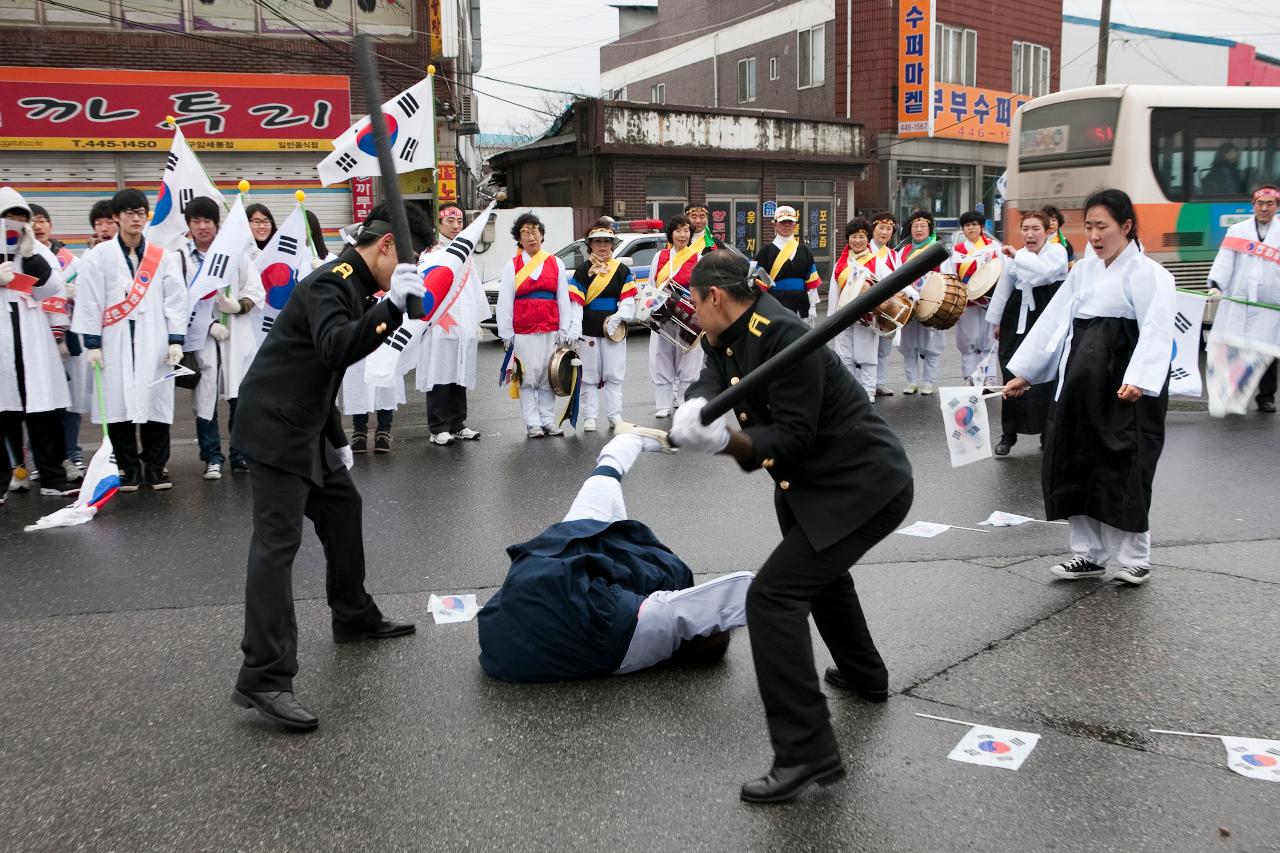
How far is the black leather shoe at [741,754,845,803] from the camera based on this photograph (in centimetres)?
331

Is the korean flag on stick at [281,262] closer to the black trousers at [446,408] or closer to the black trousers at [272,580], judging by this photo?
the black trousers at [446,408]

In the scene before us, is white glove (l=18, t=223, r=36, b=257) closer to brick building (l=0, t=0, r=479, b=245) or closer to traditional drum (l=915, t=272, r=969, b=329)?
traditional drum (l=915, t=272, r=969, b=329)

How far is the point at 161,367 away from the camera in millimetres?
7852

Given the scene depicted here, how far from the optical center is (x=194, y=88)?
64.9ft

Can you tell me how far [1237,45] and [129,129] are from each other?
129 ft

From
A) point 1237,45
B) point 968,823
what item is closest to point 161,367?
point 968,823

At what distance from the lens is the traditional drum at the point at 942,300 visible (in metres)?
10.9

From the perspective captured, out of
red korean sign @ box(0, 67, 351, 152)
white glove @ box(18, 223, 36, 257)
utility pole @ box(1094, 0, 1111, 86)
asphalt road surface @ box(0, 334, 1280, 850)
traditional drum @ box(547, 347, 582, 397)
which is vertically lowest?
asphalt road surface @ box(0, 334, 1280, 850)

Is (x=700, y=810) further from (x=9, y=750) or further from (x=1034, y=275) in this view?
(x=1034, y=275)

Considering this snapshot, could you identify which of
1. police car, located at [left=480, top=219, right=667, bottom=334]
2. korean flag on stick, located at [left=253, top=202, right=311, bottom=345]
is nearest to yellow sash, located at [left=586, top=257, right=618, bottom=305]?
korean flag on stick, located at [left=253, top=202, right=311, bottom=345]

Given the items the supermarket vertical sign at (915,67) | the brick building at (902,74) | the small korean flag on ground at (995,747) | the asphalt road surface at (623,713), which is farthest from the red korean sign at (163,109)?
the small korean flag on ground at (995,747)

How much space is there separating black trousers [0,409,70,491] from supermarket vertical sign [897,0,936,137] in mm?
28551

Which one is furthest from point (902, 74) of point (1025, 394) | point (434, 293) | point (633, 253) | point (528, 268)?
point (434, 293)

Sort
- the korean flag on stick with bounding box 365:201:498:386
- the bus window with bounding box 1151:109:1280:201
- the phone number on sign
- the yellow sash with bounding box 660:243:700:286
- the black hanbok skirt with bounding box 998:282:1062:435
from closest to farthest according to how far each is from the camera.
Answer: the korean flag on stick with bounding box 365:201:498:386 < the black hanbok skirt with bounding box 998:282:1062:435 < the yellow sash with bounding box 660:243:700:286 < the bus window with bounding box 1151:109:1280:201 < the phone number on sign
